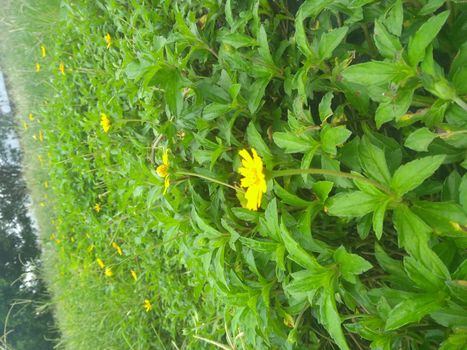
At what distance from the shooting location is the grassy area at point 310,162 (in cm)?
69

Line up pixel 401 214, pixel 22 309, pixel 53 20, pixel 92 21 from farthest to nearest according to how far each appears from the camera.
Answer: pixel 22 309
pixel 53 20
pixel 92 21
pixel 401 214

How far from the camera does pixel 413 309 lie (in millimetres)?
633

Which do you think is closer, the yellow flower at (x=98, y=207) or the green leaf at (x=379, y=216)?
the green leaf at (x=379, y=216)

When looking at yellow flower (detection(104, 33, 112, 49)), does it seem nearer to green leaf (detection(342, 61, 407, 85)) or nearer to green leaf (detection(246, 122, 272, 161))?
green leaf (detection(246, 122, 272, 161))

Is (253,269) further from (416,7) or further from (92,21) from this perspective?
(92,21)

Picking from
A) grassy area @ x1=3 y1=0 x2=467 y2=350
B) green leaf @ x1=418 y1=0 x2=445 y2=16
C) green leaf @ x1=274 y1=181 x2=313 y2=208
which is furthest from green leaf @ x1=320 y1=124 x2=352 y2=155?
green leaf @ x1=418 y1=0 x2=445 y2=16

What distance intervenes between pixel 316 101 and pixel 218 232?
0.34m

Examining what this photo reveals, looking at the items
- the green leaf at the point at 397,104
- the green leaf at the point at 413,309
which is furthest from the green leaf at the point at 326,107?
the green leaf at the point at 413,309

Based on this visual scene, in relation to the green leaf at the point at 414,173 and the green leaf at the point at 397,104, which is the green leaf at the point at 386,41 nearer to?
the green leaf at the point at 397,104

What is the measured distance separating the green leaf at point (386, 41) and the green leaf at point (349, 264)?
0.30 meters

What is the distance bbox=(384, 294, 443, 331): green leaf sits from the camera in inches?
24.7

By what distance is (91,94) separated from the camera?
245cm

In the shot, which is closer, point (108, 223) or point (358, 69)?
point (358, 69)

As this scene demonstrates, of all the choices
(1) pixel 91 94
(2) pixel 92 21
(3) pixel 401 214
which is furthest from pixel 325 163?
(1) pixel 91 94
